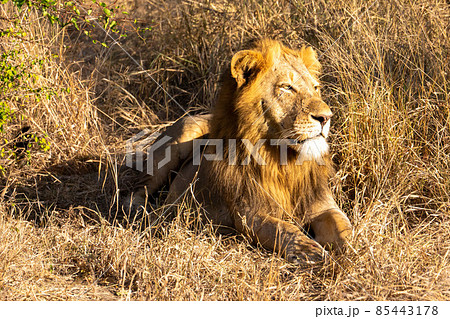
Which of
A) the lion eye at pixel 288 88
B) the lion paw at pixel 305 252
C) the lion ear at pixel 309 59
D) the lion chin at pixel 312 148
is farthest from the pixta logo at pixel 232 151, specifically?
the lion ear at pixel 309 59

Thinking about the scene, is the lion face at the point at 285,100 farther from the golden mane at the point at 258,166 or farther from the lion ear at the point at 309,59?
the lion ear at the point at 309,59

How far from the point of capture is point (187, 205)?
4.50 metres

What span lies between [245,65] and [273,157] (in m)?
0.61

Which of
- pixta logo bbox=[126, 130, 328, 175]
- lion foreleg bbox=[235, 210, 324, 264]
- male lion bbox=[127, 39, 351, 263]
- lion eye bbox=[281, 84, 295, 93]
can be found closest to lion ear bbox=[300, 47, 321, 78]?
male lion bbox=[127, 39, 351, 263]

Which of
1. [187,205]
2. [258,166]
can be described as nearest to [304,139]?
[258,166]

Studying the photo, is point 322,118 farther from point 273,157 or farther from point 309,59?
point 309,59

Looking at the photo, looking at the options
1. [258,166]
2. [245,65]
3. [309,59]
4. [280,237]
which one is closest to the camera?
[280,237]

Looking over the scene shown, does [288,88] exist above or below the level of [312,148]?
above

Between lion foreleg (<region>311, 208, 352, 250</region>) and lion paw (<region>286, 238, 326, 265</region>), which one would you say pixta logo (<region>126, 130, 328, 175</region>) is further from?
lion paw (<region>286, 238, 326, 265</region>)

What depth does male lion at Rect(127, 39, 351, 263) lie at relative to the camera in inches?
155

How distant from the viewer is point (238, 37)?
651 cm

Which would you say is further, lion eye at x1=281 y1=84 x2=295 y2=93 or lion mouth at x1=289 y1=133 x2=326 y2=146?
lion eye at x1=281 y1=84 x2=295 y2=93

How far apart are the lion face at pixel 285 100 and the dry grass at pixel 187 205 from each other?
0.63 m

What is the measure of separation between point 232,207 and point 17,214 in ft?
5.58
